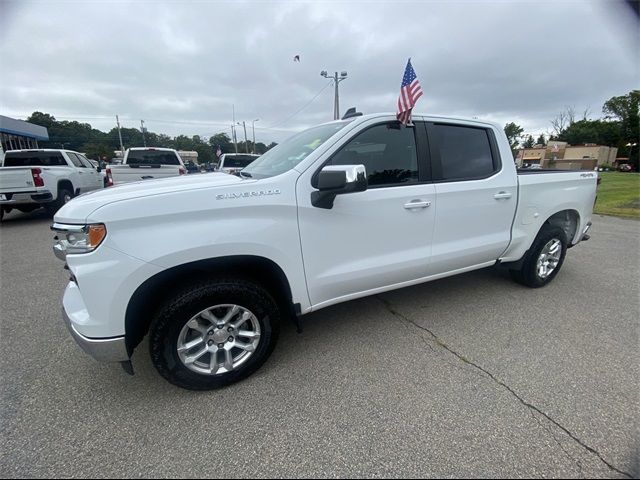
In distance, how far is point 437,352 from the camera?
2.74 meters

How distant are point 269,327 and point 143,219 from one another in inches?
43.8

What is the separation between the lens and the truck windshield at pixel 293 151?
2611 millimetres

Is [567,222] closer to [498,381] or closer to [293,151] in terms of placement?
[498,381]

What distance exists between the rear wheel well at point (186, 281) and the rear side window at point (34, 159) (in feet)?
34.5

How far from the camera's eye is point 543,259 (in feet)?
13.0

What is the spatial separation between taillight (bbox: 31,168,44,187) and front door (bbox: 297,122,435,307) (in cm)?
925

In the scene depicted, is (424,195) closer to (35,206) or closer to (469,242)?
(469,242)

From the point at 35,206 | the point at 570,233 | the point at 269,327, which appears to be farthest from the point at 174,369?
the point at 35,206

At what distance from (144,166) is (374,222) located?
9.19m

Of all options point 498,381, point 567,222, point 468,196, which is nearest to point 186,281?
point 498,381

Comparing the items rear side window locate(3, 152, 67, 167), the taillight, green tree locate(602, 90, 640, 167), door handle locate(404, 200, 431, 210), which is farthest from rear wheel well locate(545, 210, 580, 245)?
green tree locate(602, 90, 640, 167)

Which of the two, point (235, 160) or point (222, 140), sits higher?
point (222, 140)

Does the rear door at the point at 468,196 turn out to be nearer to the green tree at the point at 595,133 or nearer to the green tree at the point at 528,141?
the green tree at the point at 595,133

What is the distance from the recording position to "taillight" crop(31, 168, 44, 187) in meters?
8.26
